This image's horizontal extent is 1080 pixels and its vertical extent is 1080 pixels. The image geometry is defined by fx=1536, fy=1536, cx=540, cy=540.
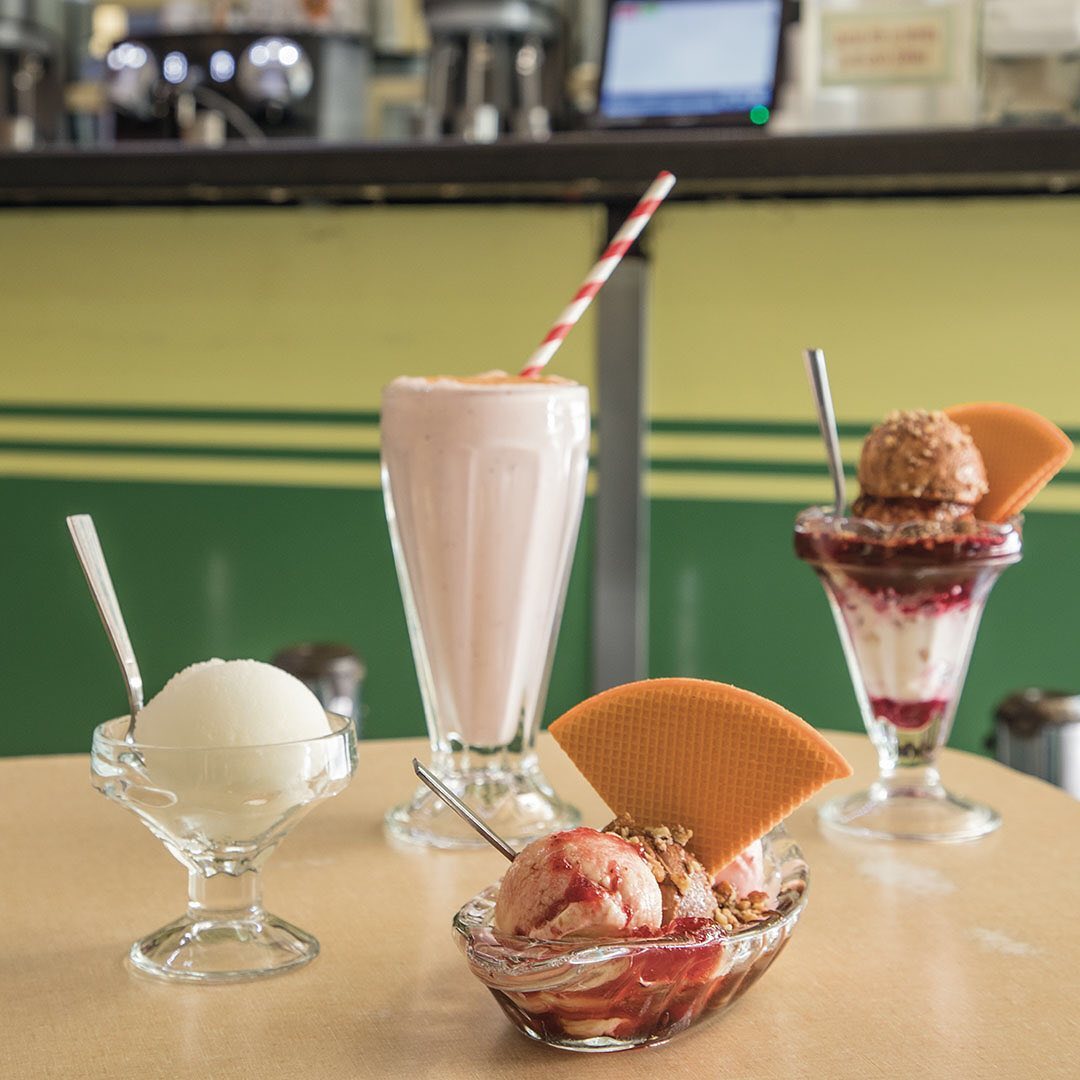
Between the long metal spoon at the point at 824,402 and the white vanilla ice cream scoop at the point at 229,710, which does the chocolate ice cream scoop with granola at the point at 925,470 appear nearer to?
the long metal spoon at the point at 824,402

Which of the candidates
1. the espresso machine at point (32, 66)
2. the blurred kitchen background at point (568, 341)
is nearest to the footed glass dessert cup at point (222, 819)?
the blurred kitchen background at point (568, 341)

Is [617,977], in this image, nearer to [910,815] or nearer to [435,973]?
[435,973]

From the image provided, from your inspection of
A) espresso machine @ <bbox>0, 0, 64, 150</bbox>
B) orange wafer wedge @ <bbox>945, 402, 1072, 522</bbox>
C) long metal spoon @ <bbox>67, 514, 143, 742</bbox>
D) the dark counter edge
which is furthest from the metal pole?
espresso machine @ <bbox>0, 0, 64, 150</bbox>

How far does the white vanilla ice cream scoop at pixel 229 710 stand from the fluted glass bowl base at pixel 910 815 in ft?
1.34

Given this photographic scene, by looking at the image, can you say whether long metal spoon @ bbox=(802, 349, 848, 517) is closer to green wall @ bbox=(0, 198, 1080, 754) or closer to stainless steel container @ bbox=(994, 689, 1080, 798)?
stainless steel container @ bbox=(994, 689, 1080, 798)

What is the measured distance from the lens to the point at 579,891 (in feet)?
2.08

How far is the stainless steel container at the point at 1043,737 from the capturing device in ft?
6.27

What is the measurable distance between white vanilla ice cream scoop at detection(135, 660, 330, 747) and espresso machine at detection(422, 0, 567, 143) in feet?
8.99

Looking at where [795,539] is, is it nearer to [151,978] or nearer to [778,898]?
[778,898]

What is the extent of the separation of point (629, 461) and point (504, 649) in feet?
4.72

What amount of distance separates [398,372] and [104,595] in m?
1.82

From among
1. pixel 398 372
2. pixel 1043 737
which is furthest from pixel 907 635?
pixel 398 372

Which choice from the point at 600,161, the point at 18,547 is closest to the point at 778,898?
the point at 600,161

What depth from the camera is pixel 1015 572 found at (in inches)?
92.6
